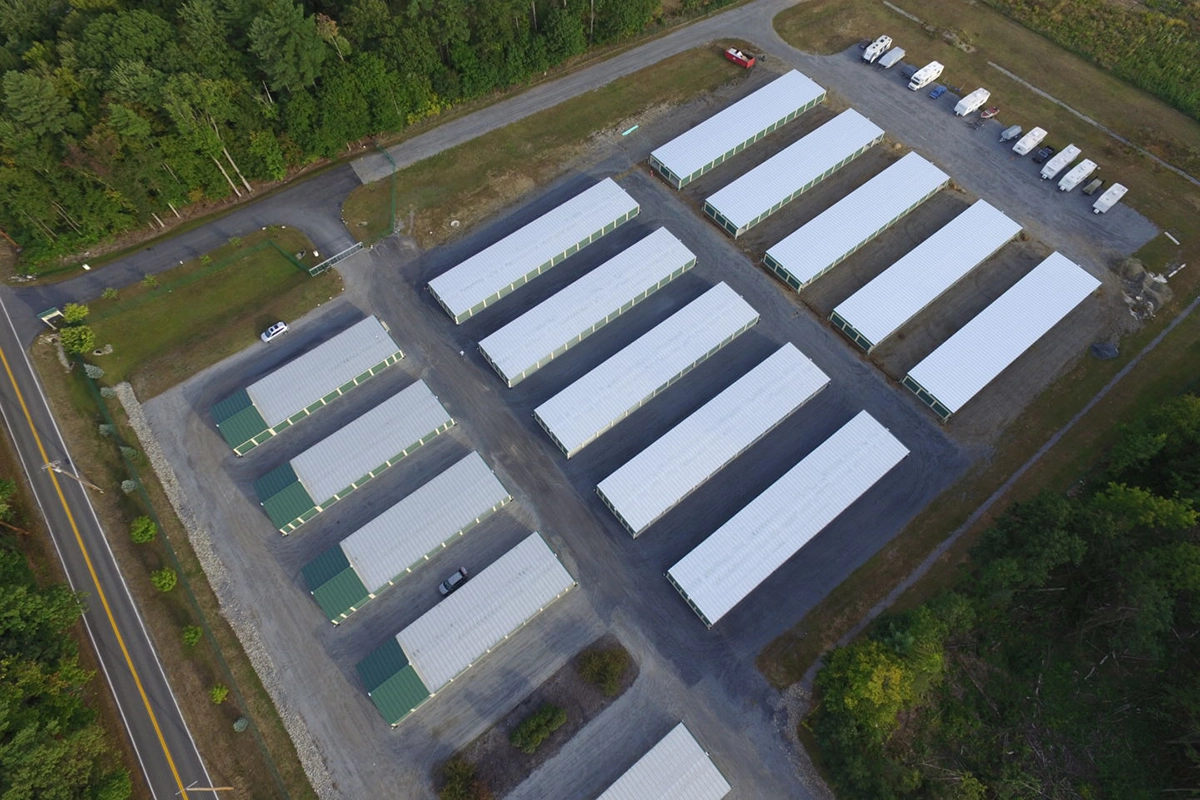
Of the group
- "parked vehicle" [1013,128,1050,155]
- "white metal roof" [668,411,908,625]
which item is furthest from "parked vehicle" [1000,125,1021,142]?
"white metal roof" [668,411,908,625]

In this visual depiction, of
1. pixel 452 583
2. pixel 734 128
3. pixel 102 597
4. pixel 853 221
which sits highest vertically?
pixel 734 128

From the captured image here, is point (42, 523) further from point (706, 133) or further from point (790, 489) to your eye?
point (706, 133)

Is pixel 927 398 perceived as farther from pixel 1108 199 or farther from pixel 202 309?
pixel 202 309

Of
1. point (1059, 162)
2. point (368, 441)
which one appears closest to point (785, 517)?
point (368, 441)

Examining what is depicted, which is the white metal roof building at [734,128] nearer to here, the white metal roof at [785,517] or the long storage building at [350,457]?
the white metal roof at [785,517]

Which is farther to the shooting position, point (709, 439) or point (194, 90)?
point (194, 90)

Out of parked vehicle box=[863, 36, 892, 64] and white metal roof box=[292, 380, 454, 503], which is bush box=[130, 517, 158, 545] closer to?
white metal roof box=[292, 380, 454, 503]

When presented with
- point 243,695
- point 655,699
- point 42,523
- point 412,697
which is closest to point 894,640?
point 655,699
